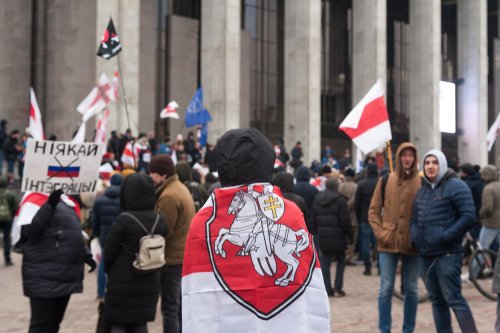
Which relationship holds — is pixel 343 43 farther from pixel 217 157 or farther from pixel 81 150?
pixel 217 157

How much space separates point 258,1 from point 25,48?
1412cm

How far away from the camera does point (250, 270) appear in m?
3.06

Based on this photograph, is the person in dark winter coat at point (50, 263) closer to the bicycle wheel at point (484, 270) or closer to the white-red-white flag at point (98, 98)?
the bicycle wheel at point (484, 270)

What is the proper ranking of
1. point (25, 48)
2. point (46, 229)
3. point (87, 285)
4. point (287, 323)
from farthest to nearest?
point (25, 48), point (87, 285), point (46, 229), point (287, 323)

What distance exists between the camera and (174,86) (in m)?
32.9

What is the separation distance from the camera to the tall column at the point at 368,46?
33.8 m

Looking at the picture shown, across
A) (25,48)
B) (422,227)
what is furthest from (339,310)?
(25,48)

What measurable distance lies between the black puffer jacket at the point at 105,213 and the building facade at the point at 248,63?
49.6 feet

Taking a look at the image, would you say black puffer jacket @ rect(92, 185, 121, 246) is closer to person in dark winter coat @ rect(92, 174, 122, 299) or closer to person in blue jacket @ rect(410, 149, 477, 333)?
person in dark winter coat @ rect(92, 174, 122, 299)

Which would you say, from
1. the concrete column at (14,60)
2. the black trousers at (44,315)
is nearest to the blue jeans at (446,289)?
the black trousers at (44,315)

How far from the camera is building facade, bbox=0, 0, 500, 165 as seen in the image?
28031 mm

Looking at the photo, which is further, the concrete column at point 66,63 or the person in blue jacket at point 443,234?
the concrete column at point 66,63

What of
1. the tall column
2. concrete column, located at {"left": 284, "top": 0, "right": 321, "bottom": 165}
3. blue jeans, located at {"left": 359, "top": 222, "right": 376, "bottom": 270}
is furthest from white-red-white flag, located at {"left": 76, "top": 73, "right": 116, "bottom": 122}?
the tall column

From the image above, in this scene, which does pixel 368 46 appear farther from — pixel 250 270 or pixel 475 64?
pixel 250 270
